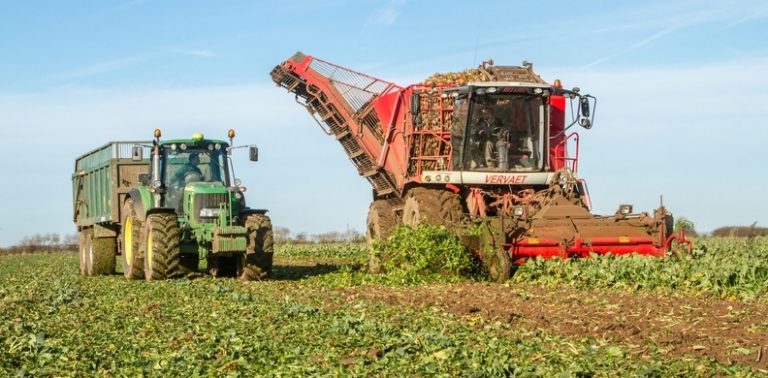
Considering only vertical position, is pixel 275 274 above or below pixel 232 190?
below

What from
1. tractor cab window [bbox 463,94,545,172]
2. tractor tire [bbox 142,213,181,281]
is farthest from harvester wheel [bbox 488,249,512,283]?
tractor tire [bbox 142,213,181,281]

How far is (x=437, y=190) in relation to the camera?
677 inches

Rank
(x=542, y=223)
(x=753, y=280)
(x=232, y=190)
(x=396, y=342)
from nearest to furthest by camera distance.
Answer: (x=396, y=342) → (x=753, y=280) → (x=542, y=223) → (x=232, y=190)

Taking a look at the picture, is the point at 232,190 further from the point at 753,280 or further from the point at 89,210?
the point at 753,280

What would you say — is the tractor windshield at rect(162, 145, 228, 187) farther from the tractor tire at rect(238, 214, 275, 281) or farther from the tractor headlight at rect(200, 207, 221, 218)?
the tractor tire at rect(238, 214, 275, 281)

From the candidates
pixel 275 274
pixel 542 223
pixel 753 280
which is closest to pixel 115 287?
pixel 275 274

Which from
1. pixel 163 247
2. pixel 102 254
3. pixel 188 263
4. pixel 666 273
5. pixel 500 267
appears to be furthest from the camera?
pixel 102 254

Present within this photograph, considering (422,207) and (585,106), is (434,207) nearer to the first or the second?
(422,207)

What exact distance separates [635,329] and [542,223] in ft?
19.0

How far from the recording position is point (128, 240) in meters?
18.5

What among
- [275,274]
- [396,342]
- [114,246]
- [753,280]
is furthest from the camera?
[114,246]

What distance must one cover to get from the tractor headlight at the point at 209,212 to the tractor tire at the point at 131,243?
1198mm

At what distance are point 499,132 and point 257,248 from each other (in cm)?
419

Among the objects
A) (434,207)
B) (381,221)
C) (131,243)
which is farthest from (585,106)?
(131,243)
